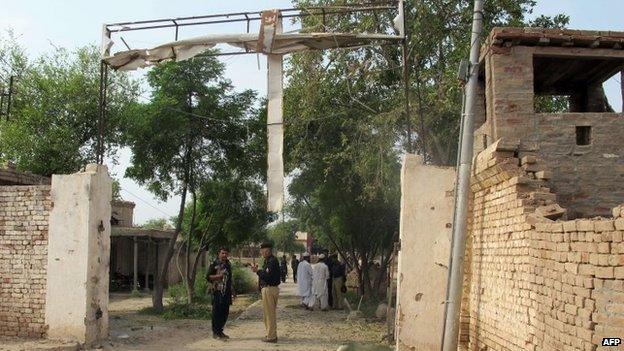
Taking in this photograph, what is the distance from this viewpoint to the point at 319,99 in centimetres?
1569

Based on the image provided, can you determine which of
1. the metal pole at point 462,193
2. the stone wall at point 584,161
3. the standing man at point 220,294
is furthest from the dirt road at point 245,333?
the stone wall at point 584,161

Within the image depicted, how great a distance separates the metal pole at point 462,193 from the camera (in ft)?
27.2

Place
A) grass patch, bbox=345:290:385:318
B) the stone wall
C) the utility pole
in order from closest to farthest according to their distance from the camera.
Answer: the stone wall, grass patch, bbox=345:290:385:318, the utility pole

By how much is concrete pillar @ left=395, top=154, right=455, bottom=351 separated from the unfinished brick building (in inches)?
16.5

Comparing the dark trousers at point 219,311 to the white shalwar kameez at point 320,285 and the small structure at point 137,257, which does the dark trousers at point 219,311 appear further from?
the small structure at point 137,257

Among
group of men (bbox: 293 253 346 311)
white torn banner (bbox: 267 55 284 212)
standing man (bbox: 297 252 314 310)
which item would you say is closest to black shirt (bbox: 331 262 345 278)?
group of men (bbox: 293 253 346 311)

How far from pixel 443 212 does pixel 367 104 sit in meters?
7.28

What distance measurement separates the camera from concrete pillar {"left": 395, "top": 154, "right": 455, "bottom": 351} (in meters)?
9.35

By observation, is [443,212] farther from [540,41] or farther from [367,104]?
[367,104]

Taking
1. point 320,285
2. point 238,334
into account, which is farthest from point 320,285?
point 238,334

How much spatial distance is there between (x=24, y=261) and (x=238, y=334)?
4286mm

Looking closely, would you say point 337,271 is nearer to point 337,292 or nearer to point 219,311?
point 337,292

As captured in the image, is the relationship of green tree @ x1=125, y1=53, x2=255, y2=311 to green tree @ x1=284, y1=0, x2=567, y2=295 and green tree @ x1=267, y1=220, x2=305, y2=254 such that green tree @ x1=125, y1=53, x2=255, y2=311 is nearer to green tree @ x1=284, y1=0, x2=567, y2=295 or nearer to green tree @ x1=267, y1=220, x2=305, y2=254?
green tree @ x1=284, y1=0, x2=567, y2=295

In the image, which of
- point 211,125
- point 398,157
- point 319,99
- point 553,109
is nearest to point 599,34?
point 553,109
